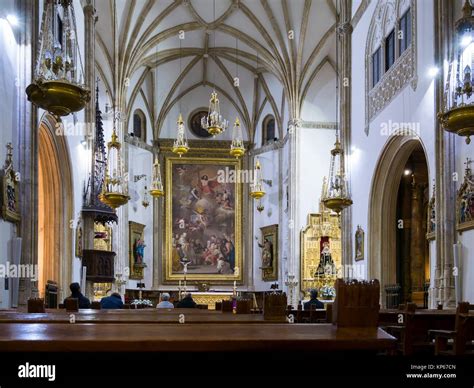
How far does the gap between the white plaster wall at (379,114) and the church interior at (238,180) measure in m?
0.07

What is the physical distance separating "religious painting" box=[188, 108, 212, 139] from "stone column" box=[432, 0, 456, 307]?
60.2 feet

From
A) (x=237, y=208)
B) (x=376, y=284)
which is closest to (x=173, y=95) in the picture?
(x=237, y=208)

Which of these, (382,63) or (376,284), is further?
(382,63)

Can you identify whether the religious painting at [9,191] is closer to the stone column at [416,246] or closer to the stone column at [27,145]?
the stone column at [27,145]

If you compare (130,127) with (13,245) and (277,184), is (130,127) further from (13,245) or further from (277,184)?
(13,245)

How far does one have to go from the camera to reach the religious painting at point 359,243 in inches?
691

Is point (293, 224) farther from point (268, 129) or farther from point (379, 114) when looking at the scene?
point (379, 114)

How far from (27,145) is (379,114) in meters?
8.58

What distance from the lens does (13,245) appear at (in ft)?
36.3

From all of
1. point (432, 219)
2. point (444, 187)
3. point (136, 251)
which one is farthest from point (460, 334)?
point (136, 251)

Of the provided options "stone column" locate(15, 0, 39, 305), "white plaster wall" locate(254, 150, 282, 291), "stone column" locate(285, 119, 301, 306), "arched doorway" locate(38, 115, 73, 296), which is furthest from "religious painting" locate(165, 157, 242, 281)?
"stone column" locate(15, 0, 39, 305)

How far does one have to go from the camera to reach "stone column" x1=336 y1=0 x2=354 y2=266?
18.7 m

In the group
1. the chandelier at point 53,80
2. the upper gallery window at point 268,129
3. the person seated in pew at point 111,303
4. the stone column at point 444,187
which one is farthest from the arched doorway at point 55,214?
the upper gallery window at point 268,129

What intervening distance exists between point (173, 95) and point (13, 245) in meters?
19.5
